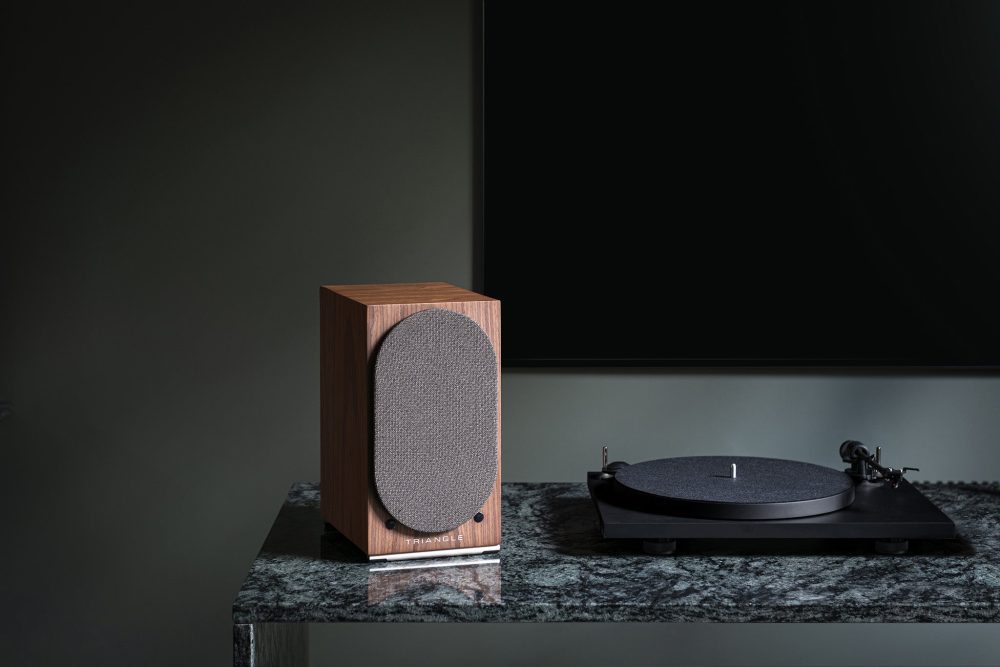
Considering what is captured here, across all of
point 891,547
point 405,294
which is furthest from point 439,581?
point 891,547

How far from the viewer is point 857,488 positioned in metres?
1.63

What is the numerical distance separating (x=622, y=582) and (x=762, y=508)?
22cm

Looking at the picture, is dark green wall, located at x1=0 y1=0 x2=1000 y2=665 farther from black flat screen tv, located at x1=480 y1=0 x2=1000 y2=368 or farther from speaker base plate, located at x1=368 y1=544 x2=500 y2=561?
speaker base plate, located at x1=368 y1=544 x2=500 y2=561

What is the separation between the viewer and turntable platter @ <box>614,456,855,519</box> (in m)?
1.48

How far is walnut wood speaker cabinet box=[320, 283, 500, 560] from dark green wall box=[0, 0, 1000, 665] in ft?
2.97

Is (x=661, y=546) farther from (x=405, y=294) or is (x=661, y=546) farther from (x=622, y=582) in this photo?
(x=405, y=294)

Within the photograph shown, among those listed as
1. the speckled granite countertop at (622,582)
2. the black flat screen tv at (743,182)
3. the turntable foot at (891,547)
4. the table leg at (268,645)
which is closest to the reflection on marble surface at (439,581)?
the speckled granite countertop at (622,582)

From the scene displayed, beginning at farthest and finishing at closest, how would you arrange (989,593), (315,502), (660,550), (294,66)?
(294,66), (315,502), (660,550), (989,593)

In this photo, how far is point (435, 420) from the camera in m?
1.45

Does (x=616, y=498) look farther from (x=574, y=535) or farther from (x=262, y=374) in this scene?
(x=262, y=374)

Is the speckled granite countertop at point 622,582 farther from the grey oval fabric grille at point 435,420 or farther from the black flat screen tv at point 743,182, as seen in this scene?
the black flat screen tv at point 743,182

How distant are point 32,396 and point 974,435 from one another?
6.28 ft

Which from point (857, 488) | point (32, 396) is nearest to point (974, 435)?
point (857, 488)

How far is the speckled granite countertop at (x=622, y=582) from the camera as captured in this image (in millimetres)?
1313
